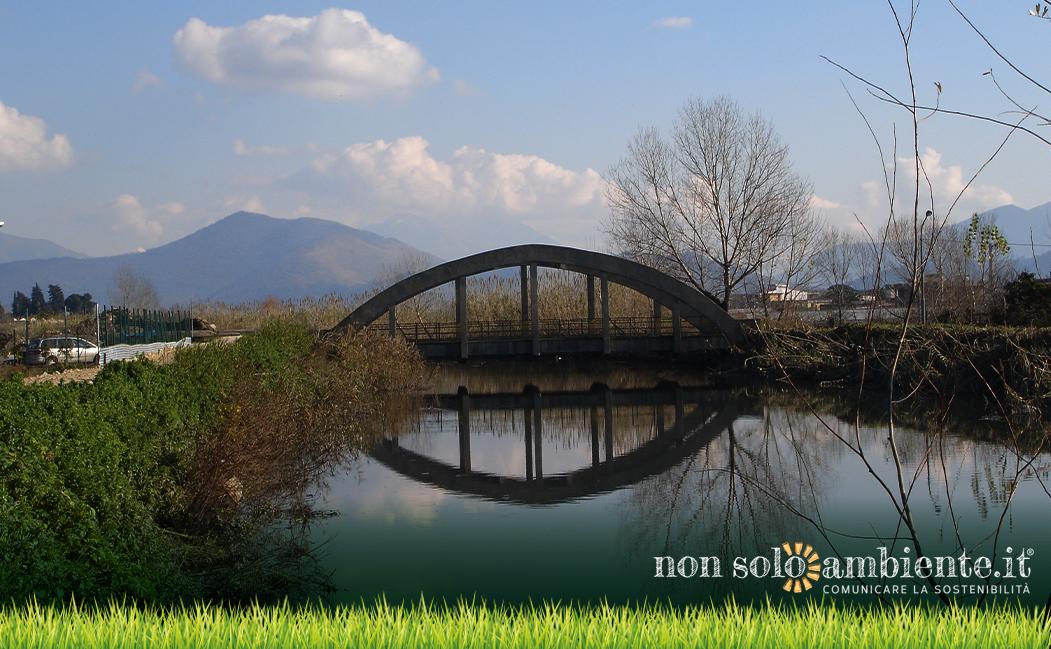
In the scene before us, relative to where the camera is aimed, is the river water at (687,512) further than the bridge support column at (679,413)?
No

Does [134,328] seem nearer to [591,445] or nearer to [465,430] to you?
[465,430]

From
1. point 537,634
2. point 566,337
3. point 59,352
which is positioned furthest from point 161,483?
point 566,337

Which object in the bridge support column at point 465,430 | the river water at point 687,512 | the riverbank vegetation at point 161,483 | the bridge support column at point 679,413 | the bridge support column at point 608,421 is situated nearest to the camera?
the riverbank vegetation at point 161,483

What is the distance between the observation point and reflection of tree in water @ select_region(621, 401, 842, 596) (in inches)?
333

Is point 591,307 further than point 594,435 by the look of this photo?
Yes

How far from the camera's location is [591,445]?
51.7 feet

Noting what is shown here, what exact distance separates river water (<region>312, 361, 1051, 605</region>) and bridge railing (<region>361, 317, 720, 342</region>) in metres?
11.6

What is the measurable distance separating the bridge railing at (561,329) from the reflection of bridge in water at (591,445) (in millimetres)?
6985

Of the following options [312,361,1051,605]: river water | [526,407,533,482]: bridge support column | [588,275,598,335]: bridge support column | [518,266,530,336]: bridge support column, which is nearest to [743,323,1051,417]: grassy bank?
[312,361,1051,605]: river water

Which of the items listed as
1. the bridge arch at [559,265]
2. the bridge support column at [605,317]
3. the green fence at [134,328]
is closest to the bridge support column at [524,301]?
the bridge arch at [559,265]

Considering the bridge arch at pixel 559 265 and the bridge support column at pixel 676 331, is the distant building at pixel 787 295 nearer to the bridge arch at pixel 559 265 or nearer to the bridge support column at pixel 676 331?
the bridge arch at pixel 559 265

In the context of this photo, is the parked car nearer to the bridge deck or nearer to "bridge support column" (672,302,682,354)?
the bridge deck

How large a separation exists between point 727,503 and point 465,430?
27.0 ft

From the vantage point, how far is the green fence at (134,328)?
19656 millimetres
